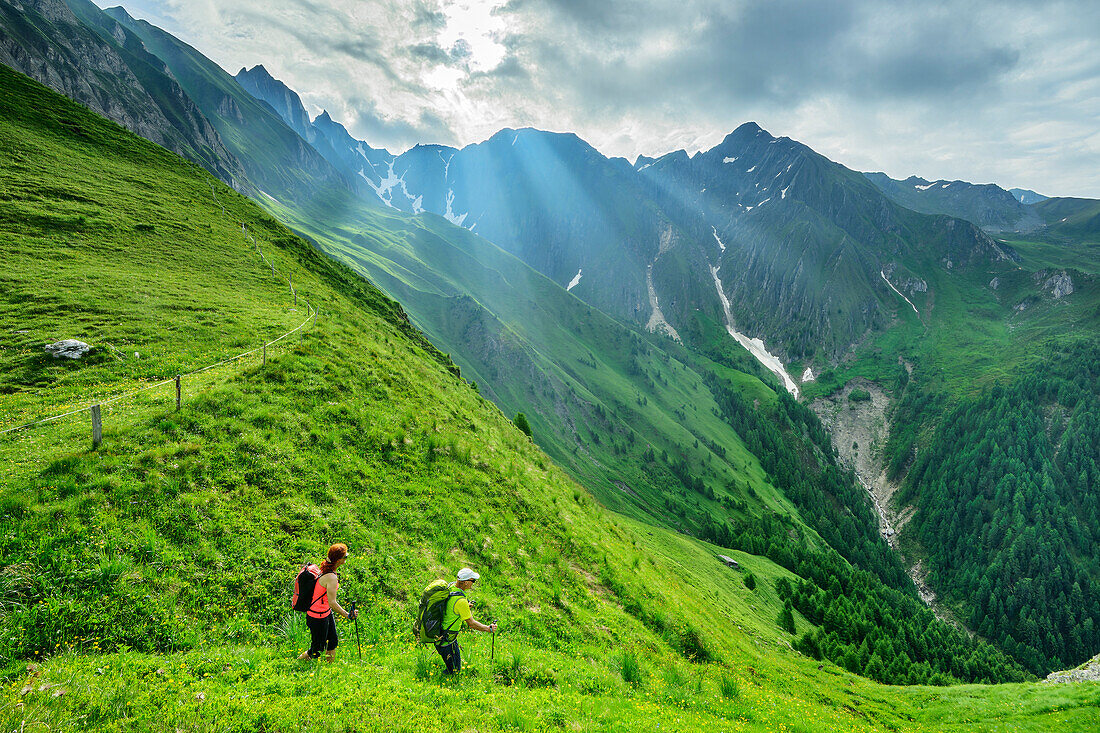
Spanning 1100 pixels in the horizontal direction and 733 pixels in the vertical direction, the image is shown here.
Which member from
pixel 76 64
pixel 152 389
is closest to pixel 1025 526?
pixel 152 389

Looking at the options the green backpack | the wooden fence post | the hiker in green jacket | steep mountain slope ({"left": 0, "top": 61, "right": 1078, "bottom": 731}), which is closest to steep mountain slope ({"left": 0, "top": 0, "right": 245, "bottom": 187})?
steep mountain slope ({"left": 0, "top": 61, "right": 1078, "bottom": 731})

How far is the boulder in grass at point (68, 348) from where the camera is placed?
75.8 ft

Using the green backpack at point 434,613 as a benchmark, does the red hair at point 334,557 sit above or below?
above

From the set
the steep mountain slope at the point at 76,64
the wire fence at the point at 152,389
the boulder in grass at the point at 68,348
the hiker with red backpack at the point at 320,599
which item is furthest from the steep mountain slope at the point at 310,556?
the steep mountain slope at the point at 76,64

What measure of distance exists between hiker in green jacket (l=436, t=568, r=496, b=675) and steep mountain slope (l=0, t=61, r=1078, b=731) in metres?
0.58

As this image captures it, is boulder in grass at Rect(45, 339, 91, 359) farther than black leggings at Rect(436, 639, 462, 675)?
Yes

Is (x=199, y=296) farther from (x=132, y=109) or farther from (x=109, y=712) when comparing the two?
(x=132, y=109)

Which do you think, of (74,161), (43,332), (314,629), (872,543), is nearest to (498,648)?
(314,629)

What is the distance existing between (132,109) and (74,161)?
614 feet

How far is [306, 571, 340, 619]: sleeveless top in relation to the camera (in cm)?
1050

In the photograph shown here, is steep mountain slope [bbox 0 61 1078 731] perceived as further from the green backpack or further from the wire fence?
the green backpack

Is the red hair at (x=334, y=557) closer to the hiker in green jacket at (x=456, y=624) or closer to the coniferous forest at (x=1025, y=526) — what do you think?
the hiker in green jacket at (x=456, y=624)

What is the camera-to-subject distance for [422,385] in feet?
109

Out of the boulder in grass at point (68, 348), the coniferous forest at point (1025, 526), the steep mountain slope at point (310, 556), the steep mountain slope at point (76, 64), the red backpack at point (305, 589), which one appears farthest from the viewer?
the coniferous forest at point (1025, 526)
